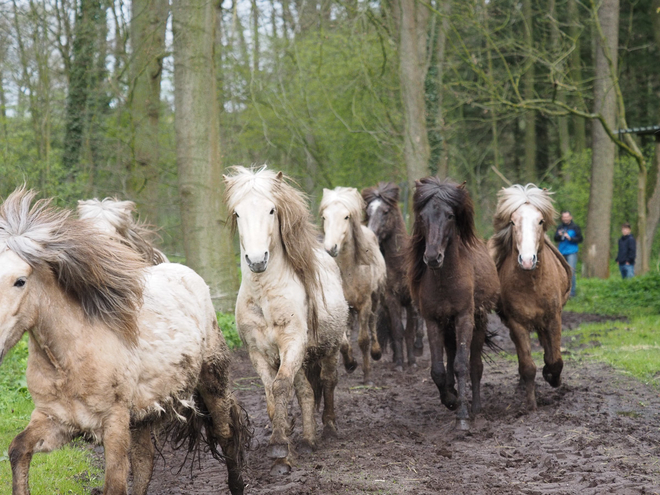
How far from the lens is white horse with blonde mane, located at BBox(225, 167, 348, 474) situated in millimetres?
5375

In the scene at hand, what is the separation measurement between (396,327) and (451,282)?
11.0ft

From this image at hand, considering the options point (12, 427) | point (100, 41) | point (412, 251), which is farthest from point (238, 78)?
point (12, 427)

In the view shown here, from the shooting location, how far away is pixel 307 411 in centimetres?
623

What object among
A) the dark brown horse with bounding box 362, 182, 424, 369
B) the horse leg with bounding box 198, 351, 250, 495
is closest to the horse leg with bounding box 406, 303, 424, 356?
the dark brown horse with bounding box 362, 182, 424, 369

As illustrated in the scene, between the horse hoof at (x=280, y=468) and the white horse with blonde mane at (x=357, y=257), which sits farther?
the white horse with blonde mane at (x=357, y=257)

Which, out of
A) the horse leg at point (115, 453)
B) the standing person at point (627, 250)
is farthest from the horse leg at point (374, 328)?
the standing person at point (627, 250)

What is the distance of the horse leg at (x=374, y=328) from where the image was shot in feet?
32.1

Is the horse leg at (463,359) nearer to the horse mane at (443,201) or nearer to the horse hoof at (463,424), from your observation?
the horse hoof at (463,424)

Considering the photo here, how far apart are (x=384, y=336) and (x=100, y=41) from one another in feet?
27.4

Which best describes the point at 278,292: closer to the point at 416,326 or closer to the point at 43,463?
the point at 43,463

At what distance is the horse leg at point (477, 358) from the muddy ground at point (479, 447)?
195mm

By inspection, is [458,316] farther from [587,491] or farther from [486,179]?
[486,179]

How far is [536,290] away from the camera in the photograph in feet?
24.3

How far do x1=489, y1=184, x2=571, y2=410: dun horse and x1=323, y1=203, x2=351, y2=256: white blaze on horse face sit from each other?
5.82 feet
